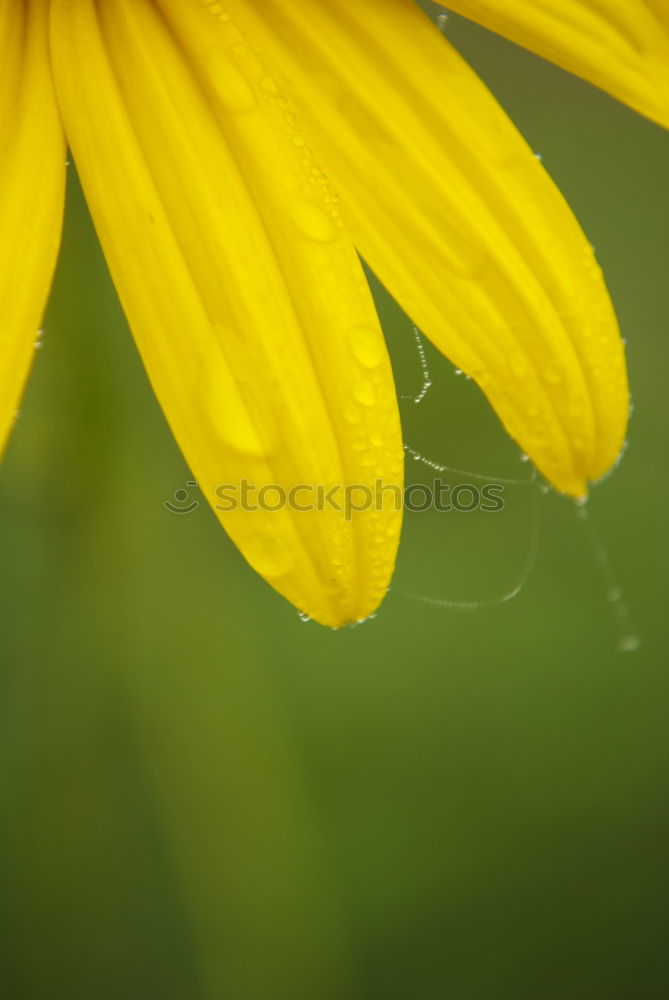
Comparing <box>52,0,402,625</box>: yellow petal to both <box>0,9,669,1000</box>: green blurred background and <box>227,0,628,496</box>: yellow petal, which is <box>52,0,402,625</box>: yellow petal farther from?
<box>0,9,669,1000</box>: green blurred background

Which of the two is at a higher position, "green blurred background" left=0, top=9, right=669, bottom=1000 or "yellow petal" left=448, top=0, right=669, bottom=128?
"yellow petal" left=448, top=0, right=669, bottom=128

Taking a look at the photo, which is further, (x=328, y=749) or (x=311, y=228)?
(x=328, y=749)

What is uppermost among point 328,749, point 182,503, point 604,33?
point 604,33

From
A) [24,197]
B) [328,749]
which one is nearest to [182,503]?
[328,749]

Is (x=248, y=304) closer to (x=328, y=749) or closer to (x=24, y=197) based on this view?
(x=24, y=197)

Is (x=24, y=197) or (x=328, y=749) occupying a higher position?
(x=24, y=197)

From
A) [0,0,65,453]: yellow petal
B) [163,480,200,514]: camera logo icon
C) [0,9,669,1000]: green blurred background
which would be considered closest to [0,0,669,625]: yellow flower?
[0,0,65,453]: yellow petal

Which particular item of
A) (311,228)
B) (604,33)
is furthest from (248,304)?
(604,33)

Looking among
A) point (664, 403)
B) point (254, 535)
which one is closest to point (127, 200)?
point (254, 535)
